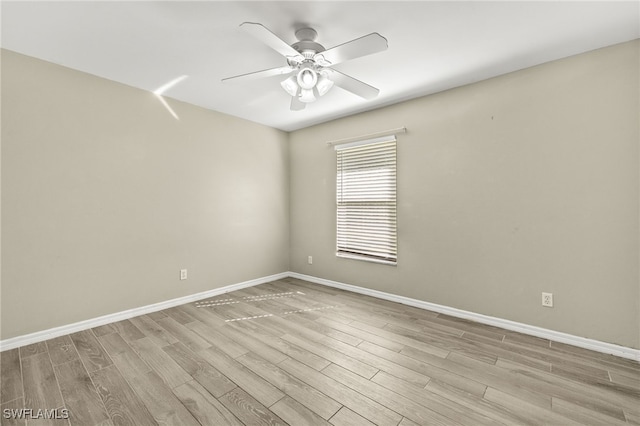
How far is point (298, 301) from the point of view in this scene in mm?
3379

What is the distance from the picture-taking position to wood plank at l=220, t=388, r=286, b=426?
58.5 inches

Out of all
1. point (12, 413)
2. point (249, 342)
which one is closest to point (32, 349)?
point (12, 413)

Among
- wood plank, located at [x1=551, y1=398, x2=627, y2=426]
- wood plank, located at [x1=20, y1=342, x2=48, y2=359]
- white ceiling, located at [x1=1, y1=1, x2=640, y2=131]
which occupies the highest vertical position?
white ceiling, located at [x1=1, y1=1, x2=640, y2=131]

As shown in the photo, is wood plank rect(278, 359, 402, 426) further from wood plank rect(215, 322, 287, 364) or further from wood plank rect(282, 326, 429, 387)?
wood plank rect(282, 326, 429, 387)

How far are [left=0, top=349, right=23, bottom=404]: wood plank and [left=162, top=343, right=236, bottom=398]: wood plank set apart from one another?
2.70 feet

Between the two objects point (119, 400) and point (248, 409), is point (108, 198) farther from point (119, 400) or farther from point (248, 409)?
point (248, 409)

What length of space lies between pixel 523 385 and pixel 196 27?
3.30 m

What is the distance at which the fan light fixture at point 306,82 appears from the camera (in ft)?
6.77

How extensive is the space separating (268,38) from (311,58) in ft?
1.36

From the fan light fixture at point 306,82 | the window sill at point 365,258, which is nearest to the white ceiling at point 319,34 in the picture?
the fan light fixture at point 306,82

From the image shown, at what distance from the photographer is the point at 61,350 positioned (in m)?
2.21

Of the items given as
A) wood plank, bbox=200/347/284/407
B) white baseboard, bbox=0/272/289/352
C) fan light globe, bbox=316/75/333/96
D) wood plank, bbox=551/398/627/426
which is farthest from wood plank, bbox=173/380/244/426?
fan light globe, bbox=316/75/333/96

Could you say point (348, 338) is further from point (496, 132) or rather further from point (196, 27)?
point (196, 27)

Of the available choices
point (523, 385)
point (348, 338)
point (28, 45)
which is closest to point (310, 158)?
point (348, 338)
